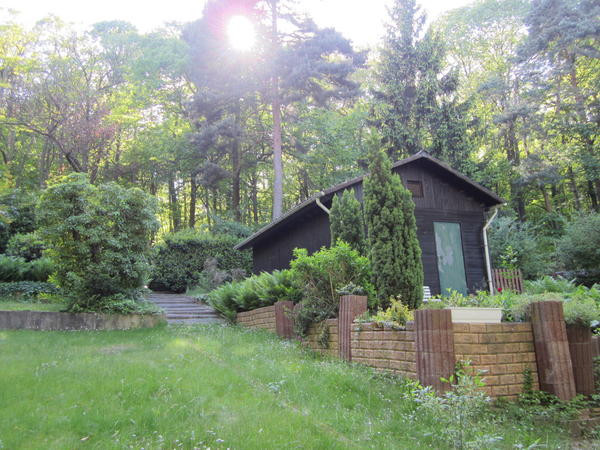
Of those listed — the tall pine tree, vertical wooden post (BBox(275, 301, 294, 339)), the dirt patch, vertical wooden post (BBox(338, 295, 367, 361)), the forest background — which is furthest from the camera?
the tall pine tree

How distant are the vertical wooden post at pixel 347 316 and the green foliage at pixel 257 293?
1.66 metres

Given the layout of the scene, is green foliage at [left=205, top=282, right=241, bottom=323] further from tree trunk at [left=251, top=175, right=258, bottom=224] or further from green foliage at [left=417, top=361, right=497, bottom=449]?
tree trunk at [left=251, top=175, right=258, bottom=224]

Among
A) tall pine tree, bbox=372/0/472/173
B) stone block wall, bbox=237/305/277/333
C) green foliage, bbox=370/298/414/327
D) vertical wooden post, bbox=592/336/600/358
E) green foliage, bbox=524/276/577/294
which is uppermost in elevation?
tall pine tree, bbox=372/0/472/173

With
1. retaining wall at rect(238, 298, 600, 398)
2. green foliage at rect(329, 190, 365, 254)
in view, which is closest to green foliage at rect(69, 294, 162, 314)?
green foliage at rect(329, 190, 365, 254)

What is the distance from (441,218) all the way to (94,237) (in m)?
10.1

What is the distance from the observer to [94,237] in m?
9.85

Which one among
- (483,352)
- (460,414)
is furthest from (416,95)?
(460,414)

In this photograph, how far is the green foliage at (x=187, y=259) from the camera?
20.2 m

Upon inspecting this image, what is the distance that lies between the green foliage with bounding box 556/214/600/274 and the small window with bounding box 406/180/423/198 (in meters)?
6.56

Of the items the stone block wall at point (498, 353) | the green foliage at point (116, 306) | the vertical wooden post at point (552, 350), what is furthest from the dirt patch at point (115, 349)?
the vertical wooden post at point (552, 350)

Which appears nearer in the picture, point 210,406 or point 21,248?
point 210,406

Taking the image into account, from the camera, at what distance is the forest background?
1981cm

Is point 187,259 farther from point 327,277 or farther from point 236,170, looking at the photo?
point 327,277

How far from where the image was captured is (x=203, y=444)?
11.2 ft
